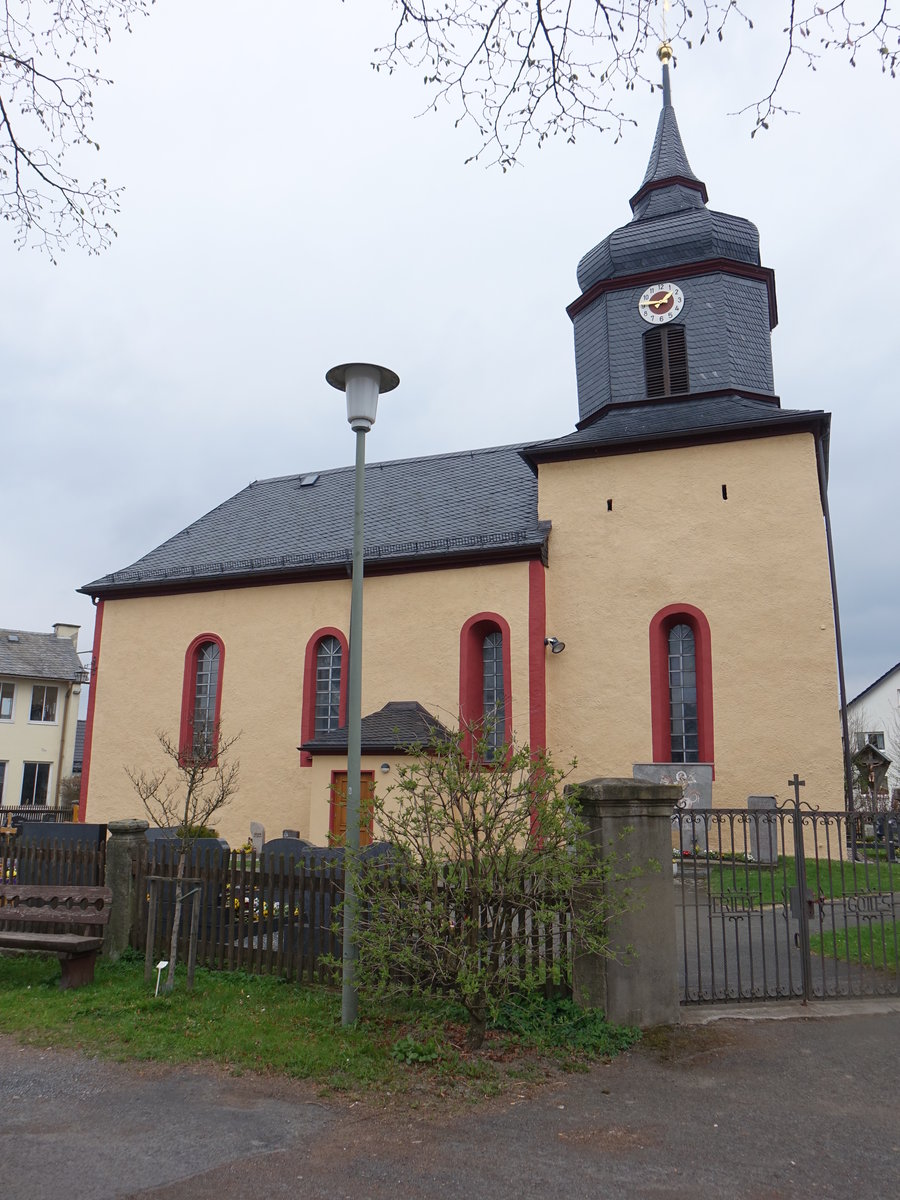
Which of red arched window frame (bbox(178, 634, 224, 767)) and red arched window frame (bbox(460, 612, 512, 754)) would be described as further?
red arched window frame (bbox(178, 634, 224, 767))

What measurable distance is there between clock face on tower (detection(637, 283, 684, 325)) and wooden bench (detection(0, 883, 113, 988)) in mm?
15507

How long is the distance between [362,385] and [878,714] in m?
48.3

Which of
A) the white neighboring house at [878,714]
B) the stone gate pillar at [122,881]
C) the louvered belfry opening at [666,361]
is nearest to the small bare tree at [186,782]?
the stone gate pillar at [122,881]

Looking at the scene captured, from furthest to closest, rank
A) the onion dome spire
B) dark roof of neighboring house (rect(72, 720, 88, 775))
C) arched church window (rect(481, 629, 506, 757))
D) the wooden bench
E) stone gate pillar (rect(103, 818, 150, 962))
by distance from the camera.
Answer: dark roof of neighboring house (rect(72, 720, 88, 775))
the onion dome spire
arched church window (rect(481, 629, 506, 757))
stone gate pillar (rect(103, 818, 150, 962))
the wooden bench

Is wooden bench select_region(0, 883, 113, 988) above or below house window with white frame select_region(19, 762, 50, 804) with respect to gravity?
below

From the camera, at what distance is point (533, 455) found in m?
18.5

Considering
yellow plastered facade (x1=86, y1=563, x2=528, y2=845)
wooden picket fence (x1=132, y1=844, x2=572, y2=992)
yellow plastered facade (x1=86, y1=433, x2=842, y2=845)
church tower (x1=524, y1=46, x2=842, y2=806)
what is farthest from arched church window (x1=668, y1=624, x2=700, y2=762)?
wooden picket fence (x1=132, y1=844, x2=572, y2=992)

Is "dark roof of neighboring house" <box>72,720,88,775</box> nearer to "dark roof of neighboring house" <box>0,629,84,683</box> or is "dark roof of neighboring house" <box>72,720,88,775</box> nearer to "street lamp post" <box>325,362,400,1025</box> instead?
"dark roof of neighboring house" <box>0,629,84,683</box>

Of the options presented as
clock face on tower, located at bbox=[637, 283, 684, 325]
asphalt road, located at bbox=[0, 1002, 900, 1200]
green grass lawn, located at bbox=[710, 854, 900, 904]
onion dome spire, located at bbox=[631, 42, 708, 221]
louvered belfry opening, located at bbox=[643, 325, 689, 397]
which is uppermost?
onion dome spire, located at bbox=[631, 42, 708, 221]

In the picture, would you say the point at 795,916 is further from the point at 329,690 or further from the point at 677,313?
the point at 677,313

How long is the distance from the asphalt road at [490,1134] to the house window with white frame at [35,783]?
1419 inches

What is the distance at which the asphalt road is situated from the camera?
4.09 m

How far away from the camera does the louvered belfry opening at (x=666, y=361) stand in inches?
737

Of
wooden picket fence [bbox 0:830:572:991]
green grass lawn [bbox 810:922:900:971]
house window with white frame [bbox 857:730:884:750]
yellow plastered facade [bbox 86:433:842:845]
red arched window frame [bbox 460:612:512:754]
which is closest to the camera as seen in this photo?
wooden picket fence [bbox 0:830:572:991]
